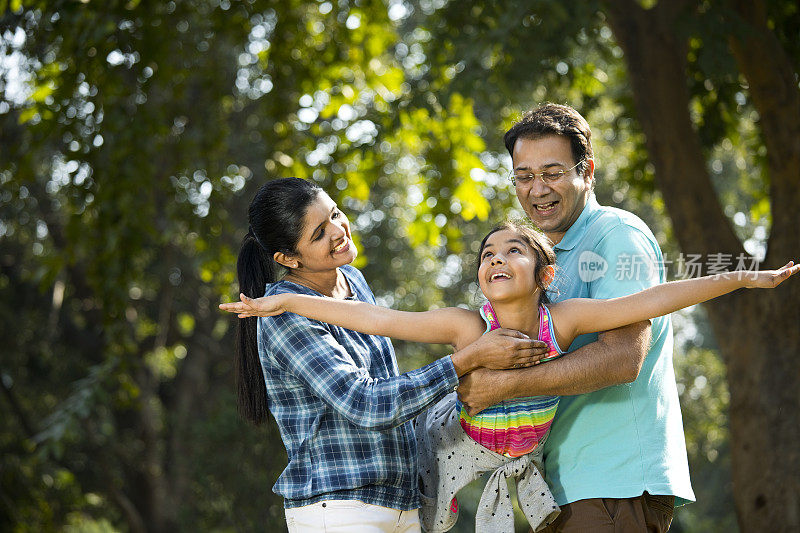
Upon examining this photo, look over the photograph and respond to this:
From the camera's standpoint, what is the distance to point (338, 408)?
227 centimetres

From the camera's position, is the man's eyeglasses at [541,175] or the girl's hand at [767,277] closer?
the girl's hand at [767,277]

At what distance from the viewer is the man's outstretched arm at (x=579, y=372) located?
225 centimetres

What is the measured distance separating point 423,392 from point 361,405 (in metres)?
0.16

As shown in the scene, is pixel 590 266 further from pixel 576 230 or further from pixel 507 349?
pixel 507 349

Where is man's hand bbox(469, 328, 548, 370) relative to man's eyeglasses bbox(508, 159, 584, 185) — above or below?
below

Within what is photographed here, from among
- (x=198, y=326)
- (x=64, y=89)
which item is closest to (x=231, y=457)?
(x=198, y=326)

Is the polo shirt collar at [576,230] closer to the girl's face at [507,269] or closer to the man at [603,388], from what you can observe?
the man at [603,388]

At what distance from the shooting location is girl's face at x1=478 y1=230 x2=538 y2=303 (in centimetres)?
233

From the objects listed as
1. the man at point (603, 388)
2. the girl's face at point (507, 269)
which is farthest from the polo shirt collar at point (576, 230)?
the girl's face at point (507, 269)

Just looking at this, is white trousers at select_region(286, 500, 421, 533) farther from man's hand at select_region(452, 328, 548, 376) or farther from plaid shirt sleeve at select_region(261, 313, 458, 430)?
man's hand at select_region(452, 328, 548, 376)

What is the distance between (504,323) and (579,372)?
0.81 feet

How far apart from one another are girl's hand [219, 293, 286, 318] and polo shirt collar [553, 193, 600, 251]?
0.84 meters

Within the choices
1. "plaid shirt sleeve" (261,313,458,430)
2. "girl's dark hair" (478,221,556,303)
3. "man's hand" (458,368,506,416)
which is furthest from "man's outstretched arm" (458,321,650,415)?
"girl's dark hair" (478,221,556,303)

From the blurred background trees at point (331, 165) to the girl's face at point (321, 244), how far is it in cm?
53
